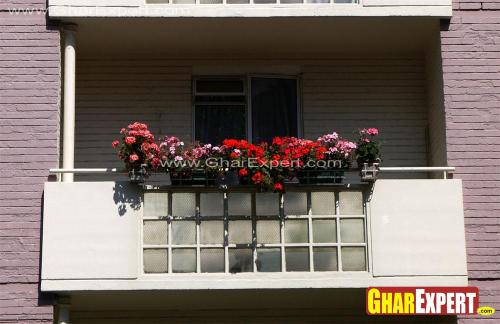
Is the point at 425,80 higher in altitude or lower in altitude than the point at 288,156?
higher

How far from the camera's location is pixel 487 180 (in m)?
12.5

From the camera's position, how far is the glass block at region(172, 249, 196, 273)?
12.0m

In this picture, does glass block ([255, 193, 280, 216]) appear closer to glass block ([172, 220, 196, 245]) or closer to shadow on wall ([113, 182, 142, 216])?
glass block ([172, 220, 196, 245])

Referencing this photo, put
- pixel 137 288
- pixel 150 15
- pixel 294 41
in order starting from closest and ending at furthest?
1. pixel 137 288
2. pixel 150 15
3. pixel 294 41

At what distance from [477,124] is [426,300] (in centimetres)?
247

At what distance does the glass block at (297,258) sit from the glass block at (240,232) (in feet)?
1.74

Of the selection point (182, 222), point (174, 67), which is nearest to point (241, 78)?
point (174, 67)

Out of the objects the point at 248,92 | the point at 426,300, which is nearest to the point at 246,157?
the point at 248,92

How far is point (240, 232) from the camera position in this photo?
479 inches

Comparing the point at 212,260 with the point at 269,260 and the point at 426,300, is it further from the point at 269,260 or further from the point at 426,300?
the point at 426,300

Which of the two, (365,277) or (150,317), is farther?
(150,317)

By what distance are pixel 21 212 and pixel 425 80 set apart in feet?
20.8

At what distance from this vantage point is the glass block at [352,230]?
12.1 meters

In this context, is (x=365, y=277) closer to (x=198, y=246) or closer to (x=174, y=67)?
(x=198, y=246)
